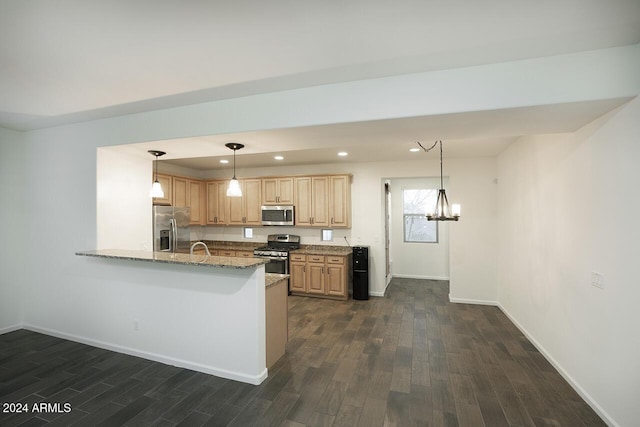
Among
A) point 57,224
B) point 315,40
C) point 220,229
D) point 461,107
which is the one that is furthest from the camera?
point 220,229

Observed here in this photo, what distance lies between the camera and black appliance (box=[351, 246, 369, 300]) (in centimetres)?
538

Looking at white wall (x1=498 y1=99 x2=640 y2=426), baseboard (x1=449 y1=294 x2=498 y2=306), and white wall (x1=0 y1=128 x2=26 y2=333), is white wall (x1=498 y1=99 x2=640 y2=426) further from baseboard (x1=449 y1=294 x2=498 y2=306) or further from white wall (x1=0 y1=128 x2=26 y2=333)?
white wall (x1=0 y1=128 x2=26 y2=333)

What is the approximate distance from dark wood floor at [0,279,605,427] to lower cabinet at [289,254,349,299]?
152cm

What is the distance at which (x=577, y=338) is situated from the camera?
2.54 m

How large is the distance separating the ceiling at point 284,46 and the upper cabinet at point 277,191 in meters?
3.13

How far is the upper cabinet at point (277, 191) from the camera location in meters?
5.95

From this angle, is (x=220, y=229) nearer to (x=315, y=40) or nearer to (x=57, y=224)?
(x=57, y=224)

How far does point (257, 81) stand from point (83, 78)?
1.44m

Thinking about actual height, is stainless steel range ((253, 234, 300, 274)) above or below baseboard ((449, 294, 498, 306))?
above

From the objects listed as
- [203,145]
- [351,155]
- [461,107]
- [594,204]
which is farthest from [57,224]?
[594,204]

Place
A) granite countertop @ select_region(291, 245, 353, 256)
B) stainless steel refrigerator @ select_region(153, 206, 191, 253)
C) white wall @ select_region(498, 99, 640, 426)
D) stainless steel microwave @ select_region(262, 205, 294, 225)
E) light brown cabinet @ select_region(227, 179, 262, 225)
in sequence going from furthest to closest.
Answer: light brown cabinet @ select_region(227, 179, 262, 225) < stainless steel microwave @ select_region(262, 205, 294, 225) < granite countertop @ select_region(291, 245, 353, 256) < stainless steel refrigerator @ select_region(153, 206, 191, 253) < white wall @ select_region(498, 99, 640, 426)

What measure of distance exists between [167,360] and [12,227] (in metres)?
3.01

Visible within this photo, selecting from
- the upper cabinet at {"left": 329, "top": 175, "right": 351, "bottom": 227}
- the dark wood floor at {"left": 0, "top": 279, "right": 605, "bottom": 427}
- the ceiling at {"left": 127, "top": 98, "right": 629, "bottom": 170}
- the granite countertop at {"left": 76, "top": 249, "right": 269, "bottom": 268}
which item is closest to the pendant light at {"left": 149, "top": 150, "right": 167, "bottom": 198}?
the ceiling at {"left": 127, "top": 98, "right": 629, "bottom": 170}

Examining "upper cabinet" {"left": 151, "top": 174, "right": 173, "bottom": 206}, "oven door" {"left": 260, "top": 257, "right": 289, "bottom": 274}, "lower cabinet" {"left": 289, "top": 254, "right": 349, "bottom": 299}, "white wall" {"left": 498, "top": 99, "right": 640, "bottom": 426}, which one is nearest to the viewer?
"white wall" {"left": 498, "top": 99, "right": 640, "bottom": 426}
